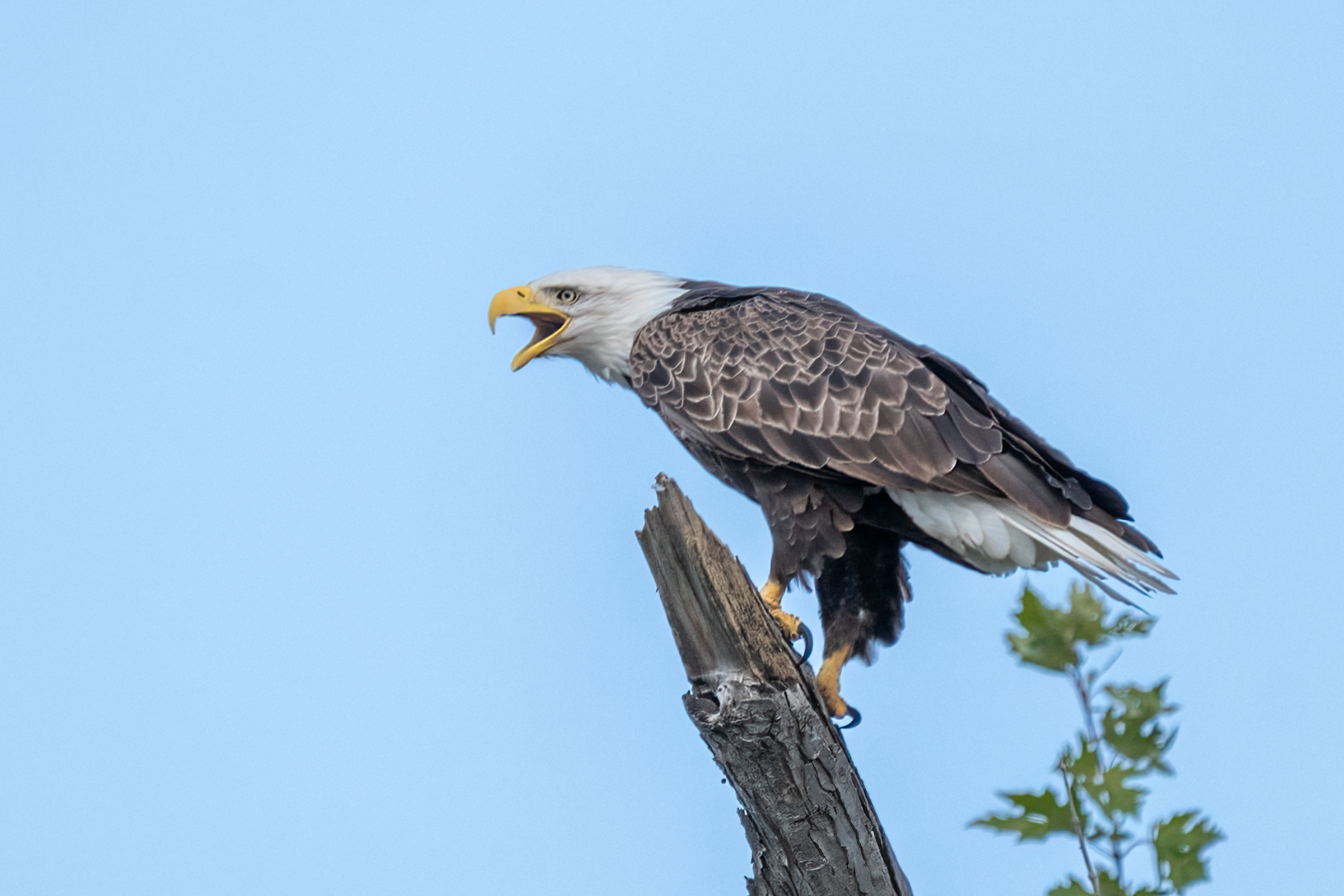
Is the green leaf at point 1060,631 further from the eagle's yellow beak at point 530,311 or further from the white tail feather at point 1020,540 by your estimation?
the eagle's yellow beak at point 530,311

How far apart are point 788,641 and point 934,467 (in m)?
0.93

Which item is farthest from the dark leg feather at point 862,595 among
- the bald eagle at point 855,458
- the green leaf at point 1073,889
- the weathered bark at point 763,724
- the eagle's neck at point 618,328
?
the green leaf at point 1073,889

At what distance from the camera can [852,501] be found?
18.1ft

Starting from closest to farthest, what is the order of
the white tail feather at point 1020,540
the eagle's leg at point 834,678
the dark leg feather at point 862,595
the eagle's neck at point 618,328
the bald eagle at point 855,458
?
the white tail feather at point 1020,540, the bald eagle at point 855,458, the eagle's leg at point 834,678, the dark leg feather at point 862,595, the eagle's neck at point 618,328

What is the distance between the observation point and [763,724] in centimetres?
457

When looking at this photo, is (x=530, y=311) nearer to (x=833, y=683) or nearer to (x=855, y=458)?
(x=855, y=458)

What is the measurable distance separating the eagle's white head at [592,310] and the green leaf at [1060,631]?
4457 mm

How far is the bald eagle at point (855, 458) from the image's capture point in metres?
5.23

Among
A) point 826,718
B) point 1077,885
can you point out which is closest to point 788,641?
point 826,718

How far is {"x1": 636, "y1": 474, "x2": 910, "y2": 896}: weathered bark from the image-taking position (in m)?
4.55

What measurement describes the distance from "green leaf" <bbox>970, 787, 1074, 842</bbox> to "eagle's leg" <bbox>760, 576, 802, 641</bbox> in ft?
10.0

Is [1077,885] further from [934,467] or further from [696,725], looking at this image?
[934,467]

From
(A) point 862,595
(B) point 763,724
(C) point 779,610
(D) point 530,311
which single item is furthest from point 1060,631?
(D) point 530,311

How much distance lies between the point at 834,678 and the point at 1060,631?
3851 mm
